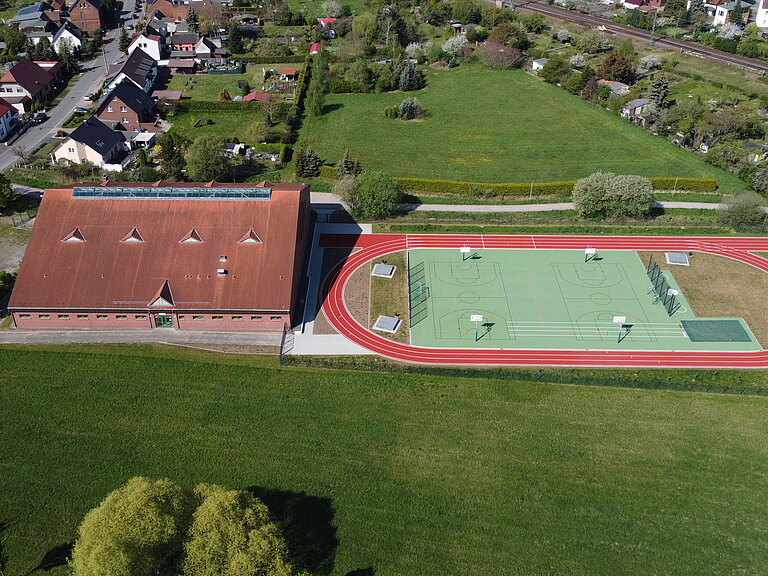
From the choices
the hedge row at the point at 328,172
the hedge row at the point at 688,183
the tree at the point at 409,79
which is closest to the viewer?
the hedge row at the point at 688,183

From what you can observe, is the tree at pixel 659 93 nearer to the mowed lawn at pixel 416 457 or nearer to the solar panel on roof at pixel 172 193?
the mowed lawn at pixel 416 457

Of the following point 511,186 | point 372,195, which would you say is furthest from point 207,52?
point 511,186

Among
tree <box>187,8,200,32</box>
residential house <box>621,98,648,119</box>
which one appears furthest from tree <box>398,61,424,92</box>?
tree <box>187,8,200,32</box>

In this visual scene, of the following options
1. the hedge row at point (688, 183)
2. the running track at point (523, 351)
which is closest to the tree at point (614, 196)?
the running track at point (523, 351)

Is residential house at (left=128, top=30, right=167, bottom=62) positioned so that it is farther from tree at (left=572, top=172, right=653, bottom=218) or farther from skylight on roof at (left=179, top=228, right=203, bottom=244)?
tree at (left=572, top=172, right=653, bottom=218)

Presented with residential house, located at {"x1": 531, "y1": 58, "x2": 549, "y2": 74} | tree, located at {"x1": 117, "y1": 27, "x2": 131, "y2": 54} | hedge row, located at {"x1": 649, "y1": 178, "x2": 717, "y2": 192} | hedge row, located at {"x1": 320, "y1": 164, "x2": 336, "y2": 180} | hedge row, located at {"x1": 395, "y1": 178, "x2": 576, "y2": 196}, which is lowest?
tree, located at {"x1": 117, "y1": 27, "x2": 131, "y2": 54}

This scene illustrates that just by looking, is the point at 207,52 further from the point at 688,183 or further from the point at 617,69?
the point at 688,183
